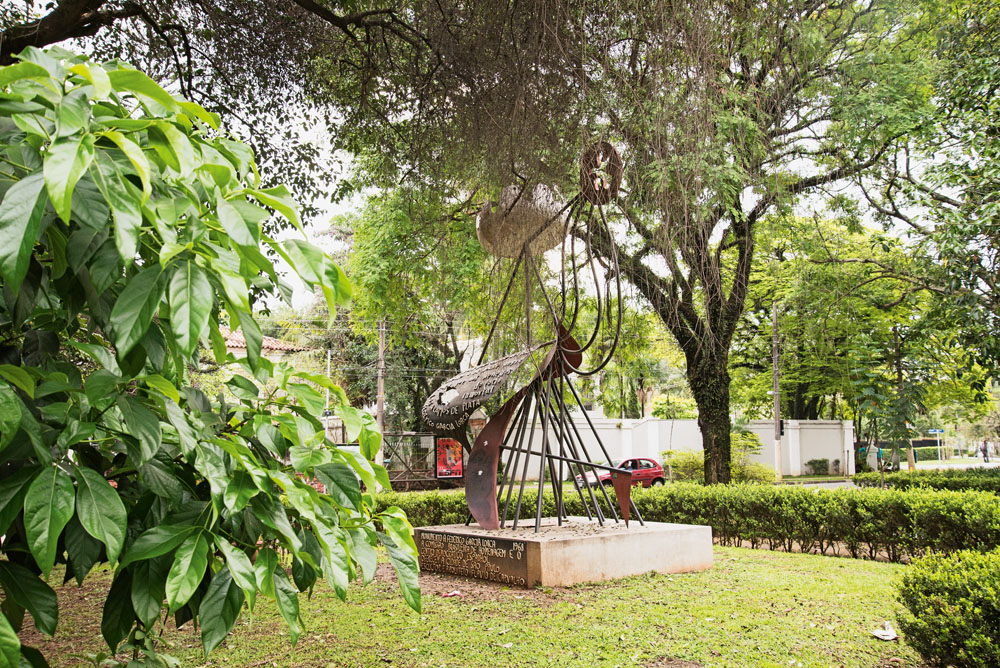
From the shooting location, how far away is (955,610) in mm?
4402

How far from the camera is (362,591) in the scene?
775 centimetres

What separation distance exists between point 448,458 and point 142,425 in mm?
23632

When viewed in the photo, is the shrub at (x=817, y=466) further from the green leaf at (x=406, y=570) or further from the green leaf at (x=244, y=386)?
the green leaf at (x=244, y=386)

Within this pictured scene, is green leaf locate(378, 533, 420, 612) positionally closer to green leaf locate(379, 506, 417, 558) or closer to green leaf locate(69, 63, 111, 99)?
green leaf locate(379, 506, 417, 558)

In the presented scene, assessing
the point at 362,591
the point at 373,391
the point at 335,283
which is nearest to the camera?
the point at 335,283

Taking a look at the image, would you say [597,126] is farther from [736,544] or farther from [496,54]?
[736,544]

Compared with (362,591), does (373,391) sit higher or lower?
higher

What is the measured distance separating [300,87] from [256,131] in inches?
28.0

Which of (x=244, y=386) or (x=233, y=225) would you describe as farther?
(x=244, y=386)

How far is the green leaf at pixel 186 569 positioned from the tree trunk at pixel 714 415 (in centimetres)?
1399

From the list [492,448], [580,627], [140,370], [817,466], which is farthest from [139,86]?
[817,466]

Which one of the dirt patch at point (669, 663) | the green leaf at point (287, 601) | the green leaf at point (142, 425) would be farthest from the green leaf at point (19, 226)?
the dirt patch at point (669, 663)

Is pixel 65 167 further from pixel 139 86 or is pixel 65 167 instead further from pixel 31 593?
pixel 31 593

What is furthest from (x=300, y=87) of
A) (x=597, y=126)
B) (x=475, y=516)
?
(x=475, y=516)
